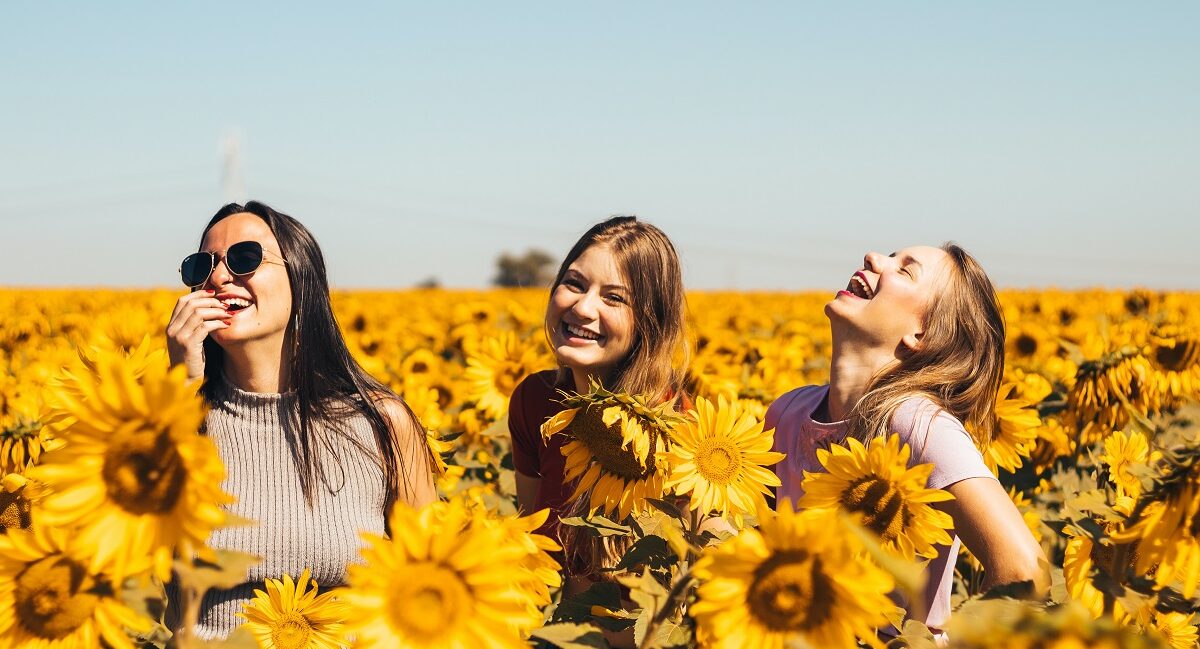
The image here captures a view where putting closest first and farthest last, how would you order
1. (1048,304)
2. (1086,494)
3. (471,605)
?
(471,605)
(1086,494)
(1048,304)

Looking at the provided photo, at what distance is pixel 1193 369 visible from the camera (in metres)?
4.95

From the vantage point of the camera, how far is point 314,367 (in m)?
2.88

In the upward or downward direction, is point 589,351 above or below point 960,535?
above

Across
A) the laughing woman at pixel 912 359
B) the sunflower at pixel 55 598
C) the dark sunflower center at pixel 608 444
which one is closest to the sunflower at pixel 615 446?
the dark sunflower center at pixel 608 444

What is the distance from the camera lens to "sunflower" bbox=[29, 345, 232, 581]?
4.15 feet

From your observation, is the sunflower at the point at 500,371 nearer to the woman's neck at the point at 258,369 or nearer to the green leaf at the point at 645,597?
the woman's neck at the point at 258,369

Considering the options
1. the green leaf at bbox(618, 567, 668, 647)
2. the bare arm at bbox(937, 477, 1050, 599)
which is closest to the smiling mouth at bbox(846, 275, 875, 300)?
the bare arm at bbox(937, 477, 1050, 599)

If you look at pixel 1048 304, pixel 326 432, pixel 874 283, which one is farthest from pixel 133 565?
pixel 1048 304

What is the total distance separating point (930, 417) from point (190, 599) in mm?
1860

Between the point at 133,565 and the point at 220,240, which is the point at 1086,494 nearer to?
the point at 133,565

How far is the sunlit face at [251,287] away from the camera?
8.83 feet

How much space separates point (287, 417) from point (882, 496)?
1659 mm

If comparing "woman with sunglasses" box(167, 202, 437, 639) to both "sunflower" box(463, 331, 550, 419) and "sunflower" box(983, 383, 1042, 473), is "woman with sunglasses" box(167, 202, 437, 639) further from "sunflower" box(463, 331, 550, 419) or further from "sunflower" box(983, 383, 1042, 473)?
"sunflower" box(463, 331, 550, 419)

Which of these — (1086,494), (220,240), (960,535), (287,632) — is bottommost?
(287,632)
